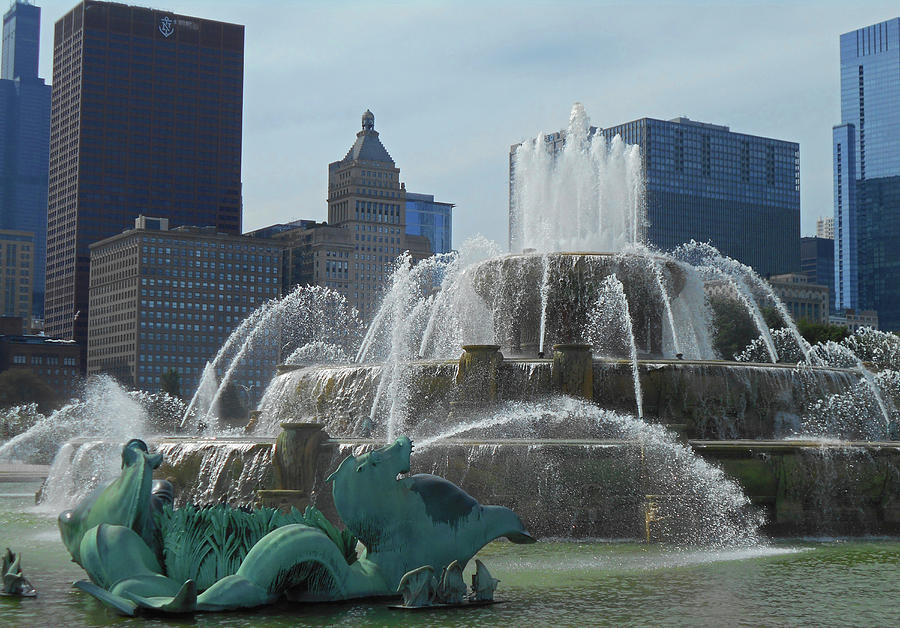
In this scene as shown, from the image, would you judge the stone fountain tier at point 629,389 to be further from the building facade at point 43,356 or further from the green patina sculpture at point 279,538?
the building facade at point 43,356

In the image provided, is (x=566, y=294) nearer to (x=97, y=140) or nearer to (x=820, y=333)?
(x=820, y=333)

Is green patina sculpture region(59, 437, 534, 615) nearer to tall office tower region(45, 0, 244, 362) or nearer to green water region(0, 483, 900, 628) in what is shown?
green water region(0, 483, 900, 628)

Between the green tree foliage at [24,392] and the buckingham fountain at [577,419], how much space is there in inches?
3355

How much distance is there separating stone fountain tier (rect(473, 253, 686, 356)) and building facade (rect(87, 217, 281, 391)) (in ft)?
454

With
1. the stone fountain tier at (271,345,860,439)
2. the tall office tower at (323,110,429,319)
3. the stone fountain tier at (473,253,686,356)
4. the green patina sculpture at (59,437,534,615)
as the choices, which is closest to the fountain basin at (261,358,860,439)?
the stone fountain tier at (271,345,860,439)

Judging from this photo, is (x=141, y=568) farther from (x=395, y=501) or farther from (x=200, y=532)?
(x=395, y=501)

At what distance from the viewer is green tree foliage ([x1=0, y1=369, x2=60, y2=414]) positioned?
11444 centimetres

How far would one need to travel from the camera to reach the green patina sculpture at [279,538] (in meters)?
12.4

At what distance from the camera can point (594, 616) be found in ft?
39.2

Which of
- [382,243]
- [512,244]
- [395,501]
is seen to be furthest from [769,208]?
[395,501]

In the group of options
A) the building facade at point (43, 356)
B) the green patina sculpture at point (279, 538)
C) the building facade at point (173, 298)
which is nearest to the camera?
the green patina sculpture at point (279, 538)

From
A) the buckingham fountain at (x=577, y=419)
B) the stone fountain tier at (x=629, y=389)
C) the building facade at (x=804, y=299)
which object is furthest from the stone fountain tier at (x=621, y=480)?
the building facade at (x=804, y=299)

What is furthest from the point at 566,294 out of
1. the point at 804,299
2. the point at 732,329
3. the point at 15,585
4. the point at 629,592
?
the point at 804,299

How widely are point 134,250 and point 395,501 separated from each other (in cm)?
16032
